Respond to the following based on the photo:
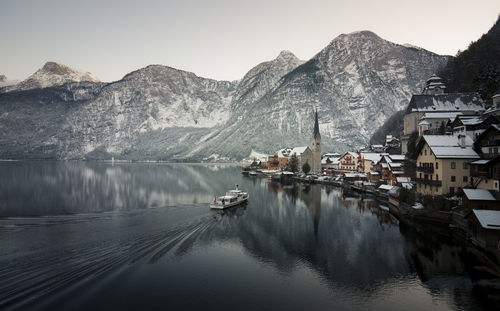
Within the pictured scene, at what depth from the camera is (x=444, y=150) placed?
4525 cm

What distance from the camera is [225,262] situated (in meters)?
27.2

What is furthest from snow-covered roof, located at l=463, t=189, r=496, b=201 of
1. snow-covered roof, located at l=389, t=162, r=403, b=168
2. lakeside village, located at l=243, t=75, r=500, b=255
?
snow-covered roof, located at l=389, t=162, r=403, b=168

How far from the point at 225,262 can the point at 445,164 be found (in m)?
39.0

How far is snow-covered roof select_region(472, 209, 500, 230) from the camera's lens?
26730 millimetres

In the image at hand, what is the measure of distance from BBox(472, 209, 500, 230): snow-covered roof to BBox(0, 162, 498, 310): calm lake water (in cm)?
343

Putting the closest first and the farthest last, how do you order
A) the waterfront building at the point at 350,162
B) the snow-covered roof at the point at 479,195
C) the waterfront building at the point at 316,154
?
the snow-covered roof at the point at 479,195 → the waterfront building at the point at 350,162 → the waterfront building at the point at 316,154

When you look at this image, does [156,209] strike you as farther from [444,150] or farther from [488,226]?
[444,150]

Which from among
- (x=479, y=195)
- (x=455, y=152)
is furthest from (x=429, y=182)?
(x=479, y=195)

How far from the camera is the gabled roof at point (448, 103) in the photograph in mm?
78000

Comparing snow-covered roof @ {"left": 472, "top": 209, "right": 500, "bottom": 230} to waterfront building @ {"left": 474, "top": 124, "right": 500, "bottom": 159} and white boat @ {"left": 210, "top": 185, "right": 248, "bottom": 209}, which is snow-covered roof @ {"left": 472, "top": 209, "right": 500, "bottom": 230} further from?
white boat @ {"left": 210, "top": 185, "right": 248, "bottom": 209}

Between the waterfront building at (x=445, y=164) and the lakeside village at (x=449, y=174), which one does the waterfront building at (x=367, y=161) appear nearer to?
the lakeside village at (x=449, y=174)

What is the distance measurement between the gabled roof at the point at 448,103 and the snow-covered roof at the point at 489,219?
64.0 meters

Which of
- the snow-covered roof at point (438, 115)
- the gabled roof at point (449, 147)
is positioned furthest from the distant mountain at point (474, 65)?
the gabled roof at point (449, 147)

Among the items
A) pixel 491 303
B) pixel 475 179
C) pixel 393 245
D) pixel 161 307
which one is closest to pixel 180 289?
pixel 161 307
